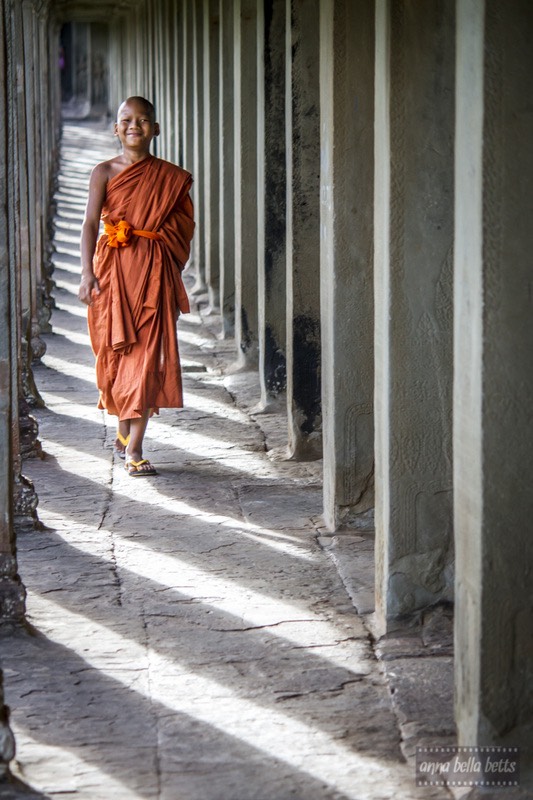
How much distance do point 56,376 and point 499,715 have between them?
21.7ft

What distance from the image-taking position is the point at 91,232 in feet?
22.6

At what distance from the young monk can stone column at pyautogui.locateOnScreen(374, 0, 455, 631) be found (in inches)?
95.3

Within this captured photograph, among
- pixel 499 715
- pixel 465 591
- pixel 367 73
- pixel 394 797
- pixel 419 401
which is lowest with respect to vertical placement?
pixel 394 797

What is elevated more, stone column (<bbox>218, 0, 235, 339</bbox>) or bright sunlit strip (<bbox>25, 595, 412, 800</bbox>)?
stone column (<bbox>218, 0, 235, 339</bbox>)

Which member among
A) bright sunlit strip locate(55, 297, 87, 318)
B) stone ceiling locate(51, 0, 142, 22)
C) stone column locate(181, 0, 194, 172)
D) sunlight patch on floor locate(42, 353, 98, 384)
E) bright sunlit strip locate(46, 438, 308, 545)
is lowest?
bright sunlit strip locate(46, 438, 308, 545)

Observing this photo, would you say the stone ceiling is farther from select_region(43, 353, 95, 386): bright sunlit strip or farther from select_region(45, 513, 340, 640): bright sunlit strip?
select_region(45, 513, 340, 640): bright sunlit strip

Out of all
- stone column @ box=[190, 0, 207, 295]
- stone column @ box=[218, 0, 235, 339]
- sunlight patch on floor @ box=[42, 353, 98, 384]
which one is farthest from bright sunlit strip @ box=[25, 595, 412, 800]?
stone column @ box=[190, 0, 207, 295]

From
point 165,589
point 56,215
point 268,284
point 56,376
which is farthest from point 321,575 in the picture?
point 56,215

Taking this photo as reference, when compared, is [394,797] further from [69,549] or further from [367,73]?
[367,73]

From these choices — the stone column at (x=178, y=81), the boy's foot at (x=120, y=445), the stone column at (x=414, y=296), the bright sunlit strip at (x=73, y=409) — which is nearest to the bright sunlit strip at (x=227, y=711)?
the stone column at (x=414, y=296)

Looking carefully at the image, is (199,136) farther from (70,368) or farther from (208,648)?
(208,648)

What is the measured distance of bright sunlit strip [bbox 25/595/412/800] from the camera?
3656 millimetres

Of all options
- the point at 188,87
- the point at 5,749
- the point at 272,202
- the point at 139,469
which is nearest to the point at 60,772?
the point at 5,749

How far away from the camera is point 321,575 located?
536 centimetres
